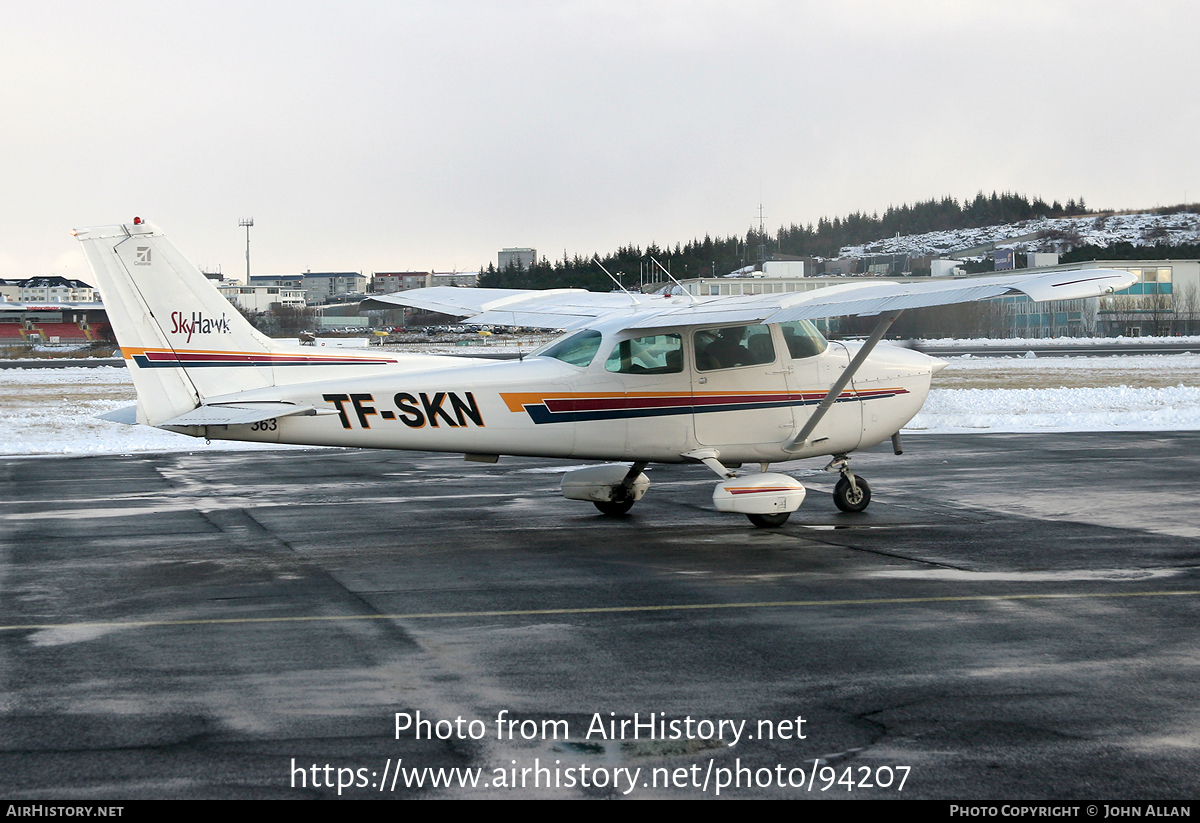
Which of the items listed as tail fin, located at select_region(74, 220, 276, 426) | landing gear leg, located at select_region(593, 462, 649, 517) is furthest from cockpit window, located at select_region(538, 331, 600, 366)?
tail fin, located at select_region(74, 220, 276, 426)

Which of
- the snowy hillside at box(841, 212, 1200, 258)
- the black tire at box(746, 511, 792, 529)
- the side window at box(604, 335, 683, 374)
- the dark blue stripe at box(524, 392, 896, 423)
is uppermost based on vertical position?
the snowy hillside at box(841, 212, 1200, 258)

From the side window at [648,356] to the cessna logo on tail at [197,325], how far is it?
3886 mm

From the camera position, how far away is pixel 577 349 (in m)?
11.5

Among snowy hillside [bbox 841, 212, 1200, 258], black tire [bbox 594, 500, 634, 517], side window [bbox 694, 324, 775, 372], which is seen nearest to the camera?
side window [bbox 694, 324, 775, 372]

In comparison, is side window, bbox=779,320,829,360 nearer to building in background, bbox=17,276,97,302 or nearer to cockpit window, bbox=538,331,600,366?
cockpit window, bbox=538,331,600,366

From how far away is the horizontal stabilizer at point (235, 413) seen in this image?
32.8 ft

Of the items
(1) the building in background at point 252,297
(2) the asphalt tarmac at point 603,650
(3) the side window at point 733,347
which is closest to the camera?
(2) the asphalt tarmac at point 603,650

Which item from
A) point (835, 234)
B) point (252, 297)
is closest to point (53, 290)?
point (252, 297)

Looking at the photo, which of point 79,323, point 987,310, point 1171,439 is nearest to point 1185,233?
point 987,310

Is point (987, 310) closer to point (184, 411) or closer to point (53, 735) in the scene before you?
point (184, 411)

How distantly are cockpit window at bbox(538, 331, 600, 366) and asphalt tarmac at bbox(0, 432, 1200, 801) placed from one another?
1837mm

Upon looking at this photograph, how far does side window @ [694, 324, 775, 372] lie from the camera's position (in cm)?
1152

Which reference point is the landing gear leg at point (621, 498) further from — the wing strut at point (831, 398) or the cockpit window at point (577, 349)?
the wing strut at point (831, 398)

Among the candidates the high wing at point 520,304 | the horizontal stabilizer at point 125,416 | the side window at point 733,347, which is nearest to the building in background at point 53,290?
the high wing at point 520,304
